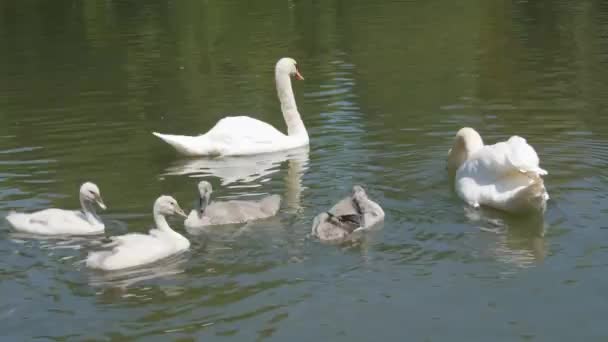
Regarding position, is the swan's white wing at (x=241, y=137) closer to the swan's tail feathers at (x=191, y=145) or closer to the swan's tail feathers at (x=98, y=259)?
the swan's tail feathers at (x=191, y=145)

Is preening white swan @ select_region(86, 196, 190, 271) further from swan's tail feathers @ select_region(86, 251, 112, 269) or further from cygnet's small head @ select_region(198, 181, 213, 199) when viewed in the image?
cygnet's small head @ select_region(198, 181, 213, 199)

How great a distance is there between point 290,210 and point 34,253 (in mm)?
2554

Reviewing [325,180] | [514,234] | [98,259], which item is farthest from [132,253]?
[514,234]

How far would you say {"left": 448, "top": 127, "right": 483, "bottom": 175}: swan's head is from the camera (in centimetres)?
1138

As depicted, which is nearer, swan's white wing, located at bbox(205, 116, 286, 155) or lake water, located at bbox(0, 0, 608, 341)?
lake water, located at bbox(0, 0, 608, 341)

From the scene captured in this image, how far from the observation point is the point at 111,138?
46.9 ft

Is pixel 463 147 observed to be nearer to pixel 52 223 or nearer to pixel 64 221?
pixel 64 221

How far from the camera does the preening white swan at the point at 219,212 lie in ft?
31.8

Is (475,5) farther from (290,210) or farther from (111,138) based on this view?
(290,210)

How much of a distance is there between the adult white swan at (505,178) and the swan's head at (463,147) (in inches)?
29.5

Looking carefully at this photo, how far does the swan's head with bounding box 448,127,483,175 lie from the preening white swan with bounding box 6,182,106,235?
4.08 meters

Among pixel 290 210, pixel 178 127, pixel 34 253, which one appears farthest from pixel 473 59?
pixel 34 253

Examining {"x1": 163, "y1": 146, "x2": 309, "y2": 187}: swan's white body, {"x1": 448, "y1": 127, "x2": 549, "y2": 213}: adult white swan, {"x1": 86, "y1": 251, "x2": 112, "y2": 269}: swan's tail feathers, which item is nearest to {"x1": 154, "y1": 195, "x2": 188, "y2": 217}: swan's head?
{"x1": 86, "y1": 251, "x2": 112, "y2": 269}: swan's tail feathers

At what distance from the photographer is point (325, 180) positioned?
445 inches
